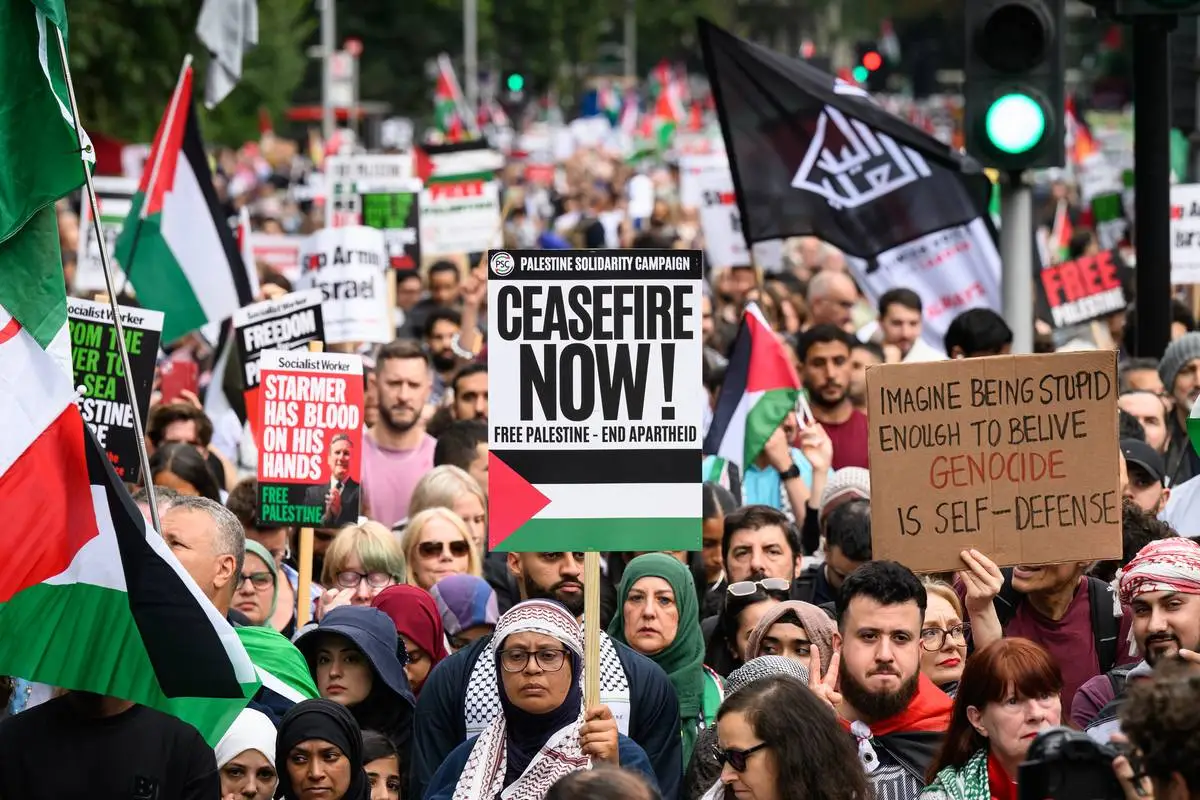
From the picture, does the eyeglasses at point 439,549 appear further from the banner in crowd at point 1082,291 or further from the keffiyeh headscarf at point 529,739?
the banner in crowd at point 1082,291

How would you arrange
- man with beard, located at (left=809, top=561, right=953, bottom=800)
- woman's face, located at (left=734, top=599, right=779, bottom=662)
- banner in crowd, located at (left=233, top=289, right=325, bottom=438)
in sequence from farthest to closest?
1. banner in crowd, located at (left=233, top=289, right=325, bottom=438)
2. woman's face, located at (left=734, top=599, right=779, bottom=662)
3. man with beard, located at (left=809, top=561, right=953, bottom=800)

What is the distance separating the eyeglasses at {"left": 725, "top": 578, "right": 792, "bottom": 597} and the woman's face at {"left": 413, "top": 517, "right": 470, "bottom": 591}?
3.92ft

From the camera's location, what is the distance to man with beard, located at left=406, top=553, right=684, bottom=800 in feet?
21.5

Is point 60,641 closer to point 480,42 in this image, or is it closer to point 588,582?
point 588,582

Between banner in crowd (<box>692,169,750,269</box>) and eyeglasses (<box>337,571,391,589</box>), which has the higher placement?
banner in crowd (<box>692,169,750,269</box>)

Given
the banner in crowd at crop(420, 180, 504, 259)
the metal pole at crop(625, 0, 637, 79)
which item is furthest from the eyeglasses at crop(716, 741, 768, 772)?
the metal pole at crop(625, 0, 637, 79)

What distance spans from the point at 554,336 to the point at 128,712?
55.6 inches

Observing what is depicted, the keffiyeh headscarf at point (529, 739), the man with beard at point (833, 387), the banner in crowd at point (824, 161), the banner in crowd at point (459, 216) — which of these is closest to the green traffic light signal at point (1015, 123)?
the banner in crowd at point (824, 161)

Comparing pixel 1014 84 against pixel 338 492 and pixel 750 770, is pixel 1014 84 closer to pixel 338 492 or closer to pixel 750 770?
pixel 338 492

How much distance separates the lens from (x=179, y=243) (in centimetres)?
1260

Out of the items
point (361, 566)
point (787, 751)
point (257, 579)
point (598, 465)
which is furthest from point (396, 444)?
point (787, 751)

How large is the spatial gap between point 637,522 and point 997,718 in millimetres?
1112

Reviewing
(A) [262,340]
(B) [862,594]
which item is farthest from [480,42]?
(B) [862,594]

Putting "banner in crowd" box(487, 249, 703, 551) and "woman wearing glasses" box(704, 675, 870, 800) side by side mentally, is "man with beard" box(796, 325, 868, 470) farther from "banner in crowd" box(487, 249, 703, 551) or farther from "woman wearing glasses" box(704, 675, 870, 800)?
"woman wearing glasses" box(704, 675, 870, 800)
